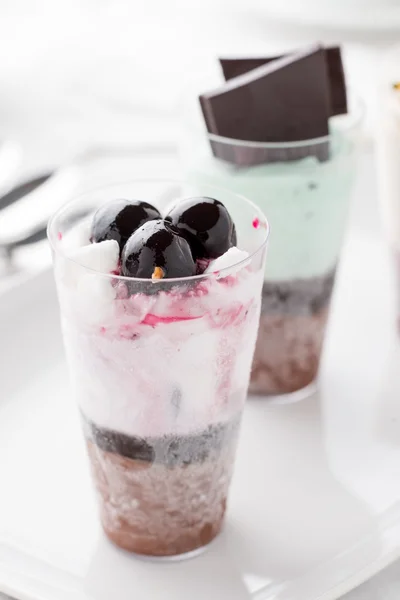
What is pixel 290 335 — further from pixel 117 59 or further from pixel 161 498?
pixel 117 59

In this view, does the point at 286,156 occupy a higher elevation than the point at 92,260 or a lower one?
lower

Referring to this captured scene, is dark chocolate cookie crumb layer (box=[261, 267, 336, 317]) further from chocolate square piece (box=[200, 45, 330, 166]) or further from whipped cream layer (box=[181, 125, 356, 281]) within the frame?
chocolate square piece (box=[200, 45, 330, 166])

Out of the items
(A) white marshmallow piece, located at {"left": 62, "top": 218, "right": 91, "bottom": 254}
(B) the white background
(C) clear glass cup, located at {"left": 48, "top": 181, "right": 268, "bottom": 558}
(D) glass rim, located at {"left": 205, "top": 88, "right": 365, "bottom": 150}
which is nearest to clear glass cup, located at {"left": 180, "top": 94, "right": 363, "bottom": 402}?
(D) glass rim, located at {"left": 205, "top": 88, "right": 365, "bottom": 150}

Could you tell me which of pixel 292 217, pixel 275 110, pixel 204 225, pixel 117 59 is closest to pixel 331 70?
pixel 275 110

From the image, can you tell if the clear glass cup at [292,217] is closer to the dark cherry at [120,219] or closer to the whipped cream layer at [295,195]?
the whipped cream layer at [295,195]

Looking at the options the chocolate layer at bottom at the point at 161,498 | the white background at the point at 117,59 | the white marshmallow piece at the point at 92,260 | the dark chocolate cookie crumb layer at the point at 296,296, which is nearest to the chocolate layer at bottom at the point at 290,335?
the dark chocolate cookie crumb layer at the point at 296,296

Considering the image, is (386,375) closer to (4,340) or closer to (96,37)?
(4,340)
